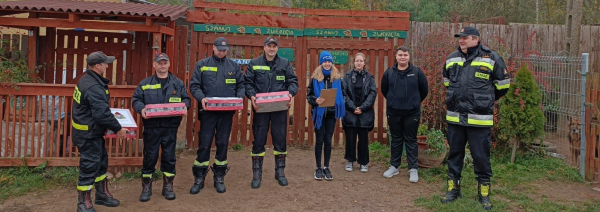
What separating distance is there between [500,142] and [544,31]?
5001 millimetres

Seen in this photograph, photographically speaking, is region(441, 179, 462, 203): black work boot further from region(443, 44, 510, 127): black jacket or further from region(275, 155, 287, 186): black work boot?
region(275, 155, 287, 186): black work boot

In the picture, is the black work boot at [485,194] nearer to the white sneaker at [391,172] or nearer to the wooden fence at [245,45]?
the white sneaker at [391,172]

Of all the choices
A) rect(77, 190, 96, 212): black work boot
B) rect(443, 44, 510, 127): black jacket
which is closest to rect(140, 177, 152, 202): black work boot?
rect(77, 190, 96, 212): black work boot

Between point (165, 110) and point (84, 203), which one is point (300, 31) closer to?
point (165, 110)

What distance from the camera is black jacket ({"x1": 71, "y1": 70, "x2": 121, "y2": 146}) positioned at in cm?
497

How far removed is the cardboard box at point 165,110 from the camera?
212 inches

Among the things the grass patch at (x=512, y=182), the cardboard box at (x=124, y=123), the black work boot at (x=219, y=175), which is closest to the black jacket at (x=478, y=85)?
the grass patch at (x=512, y=182)

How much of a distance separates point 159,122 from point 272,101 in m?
1.44

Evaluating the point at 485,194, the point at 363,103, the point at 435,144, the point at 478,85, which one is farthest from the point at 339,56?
the point at 485,194

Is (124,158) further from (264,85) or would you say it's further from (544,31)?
(544,31)

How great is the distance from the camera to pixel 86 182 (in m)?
5.14

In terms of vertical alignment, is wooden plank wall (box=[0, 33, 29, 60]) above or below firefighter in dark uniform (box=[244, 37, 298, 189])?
above

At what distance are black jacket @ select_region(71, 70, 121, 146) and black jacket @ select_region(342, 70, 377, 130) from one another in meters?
3.27

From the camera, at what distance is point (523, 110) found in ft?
23.8
